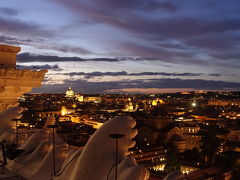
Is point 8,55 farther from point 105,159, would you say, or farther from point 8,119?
point 105,159

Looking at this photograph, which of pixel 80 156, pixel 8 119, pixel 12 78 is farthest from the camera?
pixel 12 78

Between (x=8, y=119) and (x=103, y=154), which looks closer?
(x=103, y=154)

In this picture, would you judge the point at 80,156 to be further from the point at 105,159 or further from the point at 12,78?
the point at 12,78

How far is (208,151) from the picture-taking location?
28188 millimetres

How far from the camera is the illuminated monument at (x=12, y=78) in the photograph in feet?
18.8

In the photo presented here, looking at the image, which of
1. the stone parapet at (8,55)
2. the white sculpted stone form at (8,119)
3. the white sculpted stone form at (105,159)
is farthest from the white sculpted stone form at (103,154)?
the stone parapet at (8,55)

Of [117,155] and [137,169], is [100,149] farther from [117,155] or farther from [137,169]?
[137,169]

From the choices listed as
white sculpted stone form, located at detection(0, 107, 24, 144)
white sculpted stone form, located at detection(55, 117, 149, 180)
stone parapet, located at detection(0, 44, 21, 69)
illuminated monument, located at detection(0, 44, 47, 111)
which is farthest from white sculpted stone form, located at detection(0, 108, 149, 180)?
stone parapet, located at detection(0, 44, 21, 69)

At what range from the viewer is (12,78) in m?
5.79

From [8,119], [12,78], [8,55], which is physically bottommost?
[8,119]

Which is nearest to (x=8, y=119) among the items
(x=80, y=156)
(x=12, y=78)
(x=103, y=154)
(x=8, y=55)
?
(x=12, y=78)

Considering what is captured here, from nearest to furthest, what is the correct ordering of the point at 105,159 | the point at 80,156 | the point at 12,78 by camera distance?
1. the point at 105,159
2. the point at 80,156
3. the point at 12,78

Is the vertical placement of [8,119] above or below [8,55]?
below

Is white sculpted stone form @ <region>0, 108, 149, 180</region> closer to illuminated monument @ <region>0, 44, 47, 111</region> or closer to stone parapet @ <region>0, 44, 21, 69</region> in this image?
illuminated monument @ <region>0, 44, 47, 111</region>
